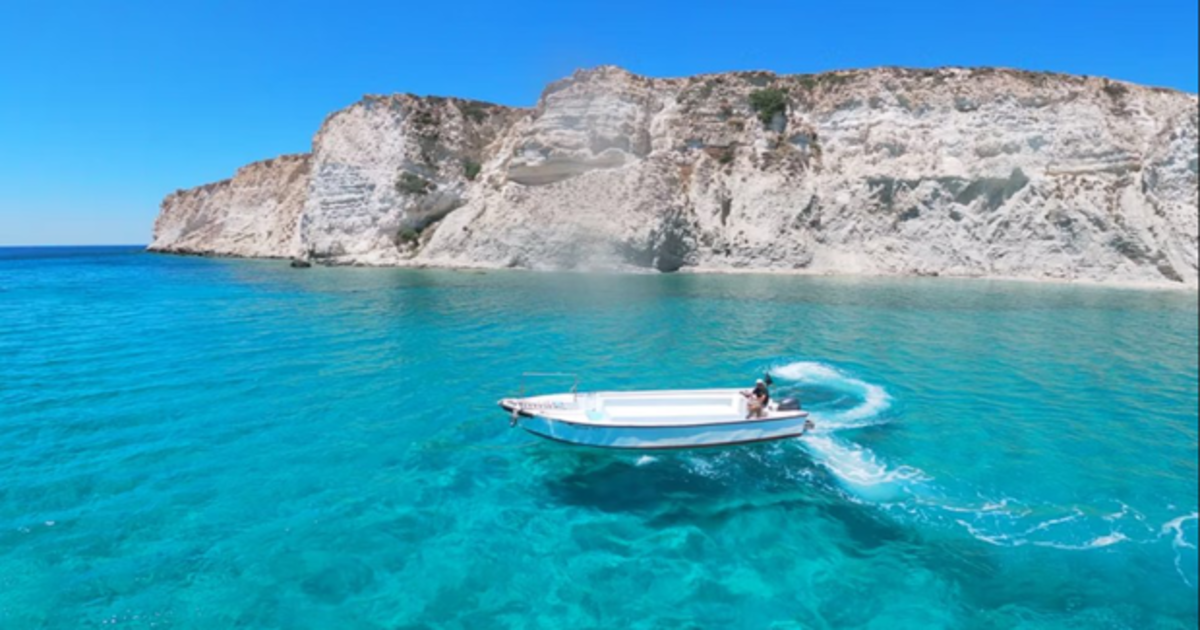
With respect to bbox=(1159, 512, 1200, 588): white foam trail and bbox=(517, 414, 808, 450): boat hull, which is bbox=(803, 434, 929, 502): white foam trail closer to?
bbox=(517, 414, 808, 450): boat hull

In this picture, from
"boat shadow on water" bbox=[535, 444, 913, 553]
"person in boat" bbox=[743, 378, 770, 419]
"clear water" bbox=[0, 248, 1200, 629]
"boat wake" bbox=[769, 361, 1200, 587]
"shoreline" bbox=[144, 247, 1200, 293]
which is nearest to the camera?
"clear water" bbox=[0, 248, 1200, 629]

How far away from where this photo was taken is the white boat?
11.2 meters

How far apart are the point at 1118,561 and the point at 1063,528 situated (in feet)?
2.99

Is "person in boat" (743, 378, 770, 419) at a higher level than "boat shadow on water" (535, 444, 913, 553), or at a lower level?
higher

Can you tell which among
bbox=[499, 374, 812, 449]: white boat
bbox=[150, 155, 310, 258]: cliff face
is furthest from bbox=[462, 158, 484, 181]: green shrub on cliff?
bbox=[499, 374, 812, 449]: white boat

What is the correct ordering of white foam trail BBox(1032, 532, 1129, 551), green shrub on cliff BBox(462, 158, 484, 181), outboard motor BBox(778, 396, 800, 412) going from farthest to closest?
1. green shrub on cliff BBox(462, 158, 484, 181)
2. outboard motor BBox(778, 396, 800, 412)
3. white foam trail BBox(1032, 532, 1129, 551)

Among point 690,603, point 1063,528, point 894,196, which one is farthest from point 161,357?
point 894,196

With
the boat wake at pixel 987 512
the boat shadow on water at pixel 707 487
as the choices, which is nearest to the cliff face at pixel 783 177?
the boat wake at pixel 987 512

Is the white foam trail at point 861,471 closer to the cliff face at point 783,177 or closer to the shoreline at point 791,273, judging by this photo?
the shoreline at point 791,273

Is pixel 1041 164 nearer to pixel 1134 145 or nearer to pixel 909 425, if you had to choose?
pixel 1134 145

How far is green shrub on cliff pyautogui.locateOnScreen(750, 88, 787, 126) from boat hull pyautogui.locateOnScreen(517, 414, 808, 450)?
2071 inches

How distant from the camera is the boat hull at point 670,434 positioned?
11.2 meters

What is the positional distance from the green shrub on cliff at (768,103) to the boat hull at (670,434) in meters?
52.6

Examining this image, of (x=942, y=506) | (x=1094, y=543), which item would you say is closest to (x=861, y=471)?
(x=942, y=506)
